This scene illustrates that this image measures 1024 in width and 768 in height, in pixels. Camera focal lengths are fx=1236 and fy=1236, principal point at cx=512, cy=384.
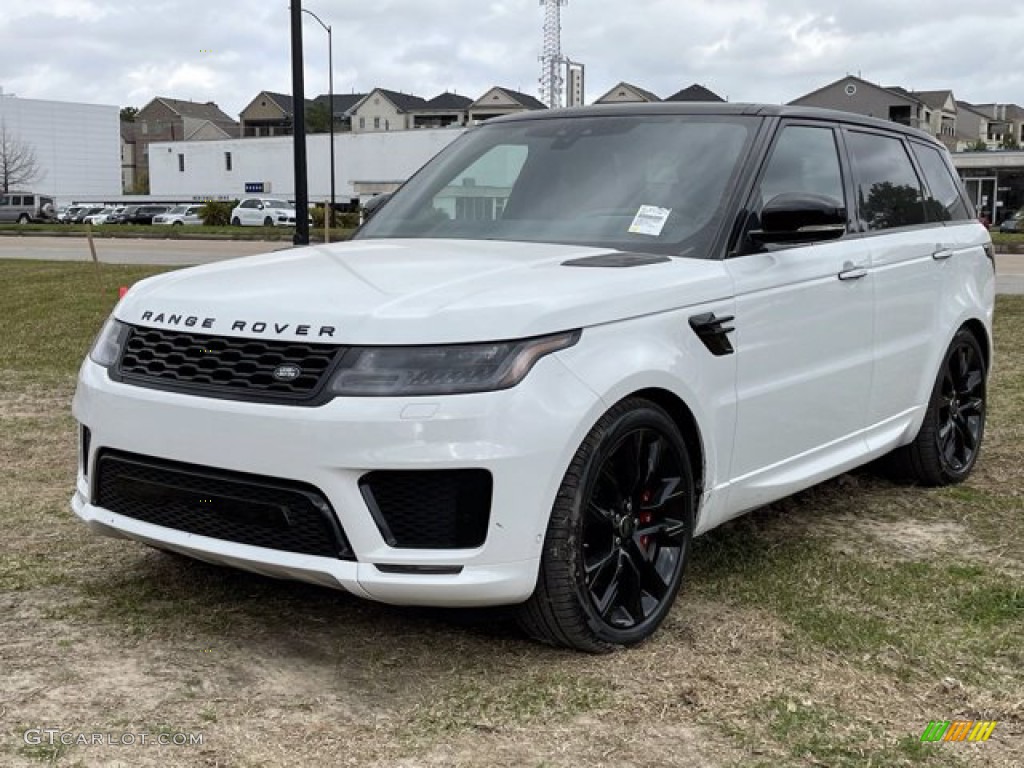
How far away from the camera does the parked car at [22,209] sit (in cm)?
5891

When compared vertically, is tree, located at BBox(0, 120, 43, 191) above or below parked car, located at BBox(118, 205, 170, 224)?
above

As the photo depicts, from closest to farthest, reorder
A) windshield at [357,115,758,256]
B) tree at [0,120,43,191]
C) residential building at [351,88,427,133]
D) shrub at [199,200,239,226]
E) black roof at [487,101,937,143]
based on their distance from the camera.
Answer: windshield at [357,115,758,256]
black roof at [487,101,937,143]
shrub at [199,200,239,226]
tree at [0,120,43,191]
residential building at [351,88,427,133]

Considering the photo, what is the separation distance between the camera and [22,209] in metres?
58.9

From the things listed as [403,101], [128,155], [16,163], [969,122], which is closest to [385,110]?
[403,101]

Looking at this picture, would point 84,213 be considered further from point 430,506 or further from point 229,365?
point 430,506

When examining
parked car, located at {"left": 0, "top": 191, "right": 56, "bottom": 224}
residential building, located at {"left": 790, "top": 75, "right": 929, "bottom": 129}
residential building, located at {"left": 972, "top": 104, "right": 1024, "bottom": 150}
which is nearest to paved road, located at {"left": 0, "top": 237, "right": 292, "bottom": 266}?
parked car, located at {"left": 0, "top": 191, "right": 56, "bottom": 224}

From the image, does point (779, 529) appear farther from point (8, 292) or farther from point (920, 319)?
point (8, 292)

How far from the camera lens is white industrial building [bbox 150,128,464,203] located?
6850cm

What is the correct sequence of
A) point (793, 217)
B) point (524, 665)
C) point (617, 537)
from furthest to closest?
point (793, 217)
point (617, 537)
point (524, 665)

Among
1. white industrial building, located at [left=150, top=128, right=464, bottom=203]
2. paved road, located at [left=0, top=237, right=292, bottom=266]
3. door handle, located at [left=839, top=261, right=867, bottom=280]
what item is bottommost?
paved road, located at [left=0, top=237, right=292, bottom=266]

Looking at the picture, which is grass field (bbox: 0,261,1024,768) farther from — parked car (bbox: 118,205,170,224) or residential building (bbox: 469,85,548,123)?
residential building (bbox: 469,85,548,123)

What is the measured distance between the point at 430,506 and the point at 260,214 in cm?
5125

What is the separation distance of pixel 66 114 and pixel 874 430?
109 m

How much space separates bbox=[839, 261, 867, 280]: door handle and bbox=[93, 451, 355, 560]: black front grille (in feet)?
7.93
